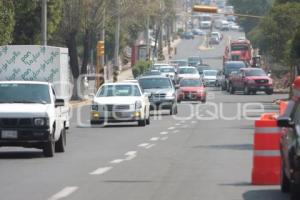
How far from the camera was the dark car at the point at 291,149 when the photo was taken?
Result: 558 inches

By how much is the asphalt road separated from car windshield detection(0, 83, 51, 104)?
3.89ft

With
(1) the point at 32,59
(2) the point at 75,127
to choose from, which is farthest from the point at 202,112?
(1) the point at 32,59

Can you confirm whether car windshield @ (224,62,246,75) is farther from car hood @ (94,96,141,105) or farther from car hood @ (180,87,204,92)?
car hood @ (94,96,141,105)

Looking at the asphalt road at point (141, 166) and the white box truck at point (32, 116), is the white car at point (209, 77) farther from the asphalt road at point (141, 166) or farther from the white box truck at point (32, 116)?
the white box truck at point (32, 116)

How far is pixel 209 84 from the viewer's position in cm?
9719

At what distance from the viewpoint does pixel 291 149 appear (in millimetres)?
14586

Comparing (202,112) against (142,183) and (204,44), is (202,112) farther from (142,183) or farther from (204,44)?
(204,44)

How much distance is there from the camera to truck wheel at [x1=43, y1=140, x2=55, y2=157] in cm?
2367

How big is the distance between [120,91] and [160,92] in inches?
332

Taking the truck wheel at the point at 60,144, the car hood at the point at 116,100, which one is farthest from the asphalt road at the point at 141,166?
the car hood at the point at 116,100

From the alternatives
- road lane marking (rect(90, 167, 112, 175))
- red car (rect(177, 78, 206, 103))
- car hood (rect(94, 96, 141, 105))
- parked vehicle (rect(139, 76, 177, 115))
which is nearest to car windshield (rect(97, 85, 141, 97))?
car hood (rect(94, 96, 141, 105))

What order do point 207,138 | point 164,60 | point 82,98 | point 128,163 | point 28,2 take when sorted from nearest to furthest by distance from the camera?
point 128,163 < point 207,138 < point 28,2 < point 82,98 < point 164,60

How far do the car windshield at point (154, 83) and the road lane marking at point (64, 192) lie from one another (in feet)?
102

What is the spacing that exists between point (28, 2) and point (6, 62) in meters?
13.1
